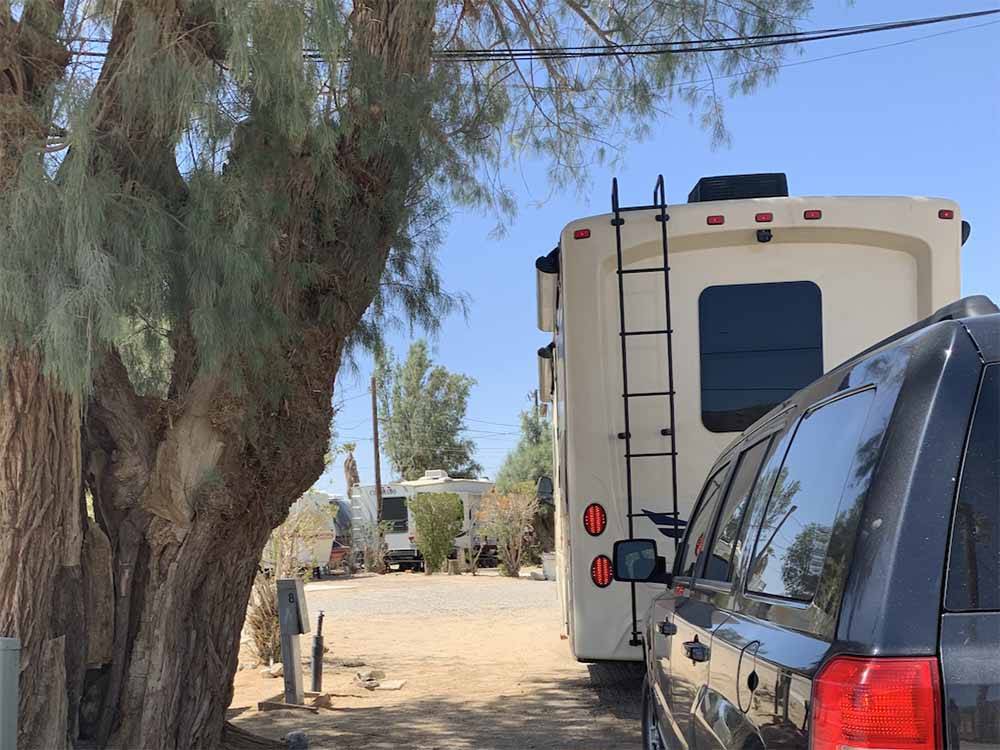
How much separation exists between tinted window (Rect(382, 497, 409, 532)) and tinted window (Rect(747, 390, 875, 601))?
2968 centimetres

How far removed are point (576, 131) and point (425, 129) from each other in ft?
10.2

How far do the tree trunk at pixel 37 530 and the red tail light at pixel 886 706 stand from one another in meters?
4.51

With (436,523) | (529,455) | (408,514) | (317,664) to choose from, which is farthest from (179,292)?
(529,455)

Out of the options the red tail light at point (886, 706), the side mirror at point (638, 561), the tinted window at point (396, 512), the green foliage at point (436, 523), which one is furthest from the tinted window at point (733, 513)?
the tinted window at point (396, 512)

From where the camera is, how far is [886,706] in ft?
5.47

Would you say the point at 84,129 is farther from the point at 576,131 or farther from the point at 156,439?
the point at 576,131

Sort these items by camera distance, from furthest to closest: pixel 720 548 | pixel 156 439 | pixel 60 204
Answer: pixel 156 439 → pixel 60 204 → pixel 720 548

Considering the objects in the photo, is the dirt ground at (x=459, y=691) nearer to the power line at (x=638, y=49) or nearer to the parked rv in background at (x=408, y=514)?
the power line at (x=638, y=49)

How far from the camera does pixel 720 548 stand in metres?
3.36

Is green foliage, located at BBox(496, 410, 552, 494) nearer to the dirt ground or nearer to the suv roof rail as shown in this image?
the dirt ground

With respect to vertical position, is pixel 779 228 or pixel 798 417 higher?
pixel 779 228

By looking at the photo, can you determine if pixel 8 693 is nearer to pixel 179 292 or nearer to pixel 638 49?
pixel 179 292

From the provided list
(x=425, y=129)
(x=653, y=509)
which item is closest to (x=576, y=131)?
(x=425, y=129)

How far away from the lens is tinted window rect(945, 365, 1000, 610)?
1.72 metres
